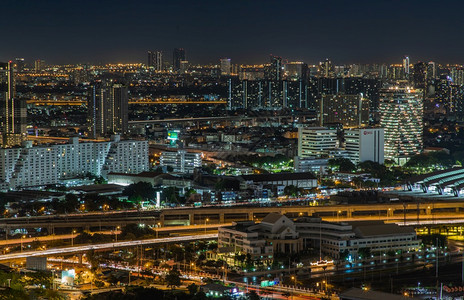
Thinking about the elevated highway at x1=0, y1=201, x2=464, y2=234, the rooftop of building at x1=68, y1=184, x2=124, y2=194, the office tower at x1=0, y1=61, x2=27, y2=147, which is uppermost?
the office tower at x1=0, y1=61, x2=27, y2=147

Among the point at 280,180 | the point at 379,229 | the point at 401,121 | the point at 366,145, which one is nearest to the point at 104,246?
the point at 379,229

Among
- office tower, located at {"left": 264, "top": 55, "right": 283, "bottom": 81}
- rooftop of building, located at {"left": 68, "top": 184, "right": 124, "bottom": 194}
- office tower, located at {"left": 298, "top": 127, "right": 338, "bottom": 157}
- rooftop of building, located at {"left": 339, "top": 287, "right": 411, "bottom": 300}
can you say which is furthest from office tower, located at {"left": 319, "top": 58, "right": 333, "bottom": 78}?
rooftop of building, located at {"left": 339, "top": 287, "right": 411, "bottom": 300}

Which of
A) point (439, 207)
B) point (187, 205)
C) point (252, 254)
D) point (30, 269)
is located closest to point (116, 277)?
point (30, 269)

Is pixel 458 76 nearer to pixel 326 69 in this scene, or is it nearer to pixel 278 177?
pixel 326 69

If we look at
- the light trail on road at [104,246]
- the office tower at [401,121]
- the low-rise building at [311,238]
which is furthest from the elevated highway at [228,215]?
the office tower at [401,121]

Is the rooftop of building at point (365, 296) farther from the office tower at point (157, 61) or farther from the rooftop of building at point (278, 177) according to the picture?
the office tower at point (157, 61)

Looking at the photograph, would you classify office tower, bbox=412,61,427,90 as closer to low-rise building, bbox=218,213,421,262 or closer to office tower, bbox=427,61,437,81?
office tower, bbox=427,61,437,81
